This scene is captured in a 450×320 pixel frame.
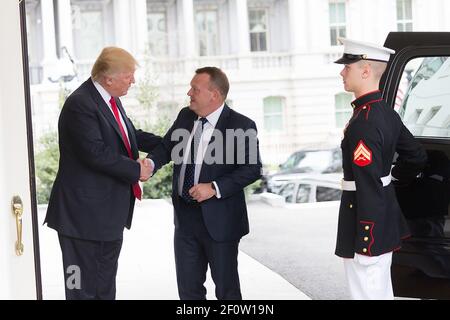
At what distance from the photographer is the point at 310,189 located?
653 inches

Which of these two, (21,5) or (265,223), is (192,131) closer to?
(21,5)

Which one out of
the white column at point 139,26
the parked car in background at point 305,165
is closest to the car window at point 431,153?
the parked car in background at point 305,165

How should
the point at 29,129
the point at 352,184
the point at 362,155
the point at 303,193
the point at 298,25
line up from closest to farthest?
1. the point at 29,129
2. the point at 362,155
3. the point at 352,184
4. the point at 303,193
5. the point at 298,25

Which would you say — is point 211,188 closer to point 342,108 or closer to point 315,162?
point 315,162

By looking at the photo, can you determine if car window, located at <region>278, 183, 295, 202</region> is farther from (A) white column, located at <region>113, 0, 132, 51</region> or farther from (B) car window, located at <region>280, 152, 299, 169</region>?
(A) white column, located at <region>113, 0, 132, 51</region>

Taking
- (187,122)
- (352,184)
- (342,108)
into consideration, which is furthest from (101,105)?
(342,108)

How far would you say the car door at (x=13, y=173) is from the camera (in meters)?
2.40

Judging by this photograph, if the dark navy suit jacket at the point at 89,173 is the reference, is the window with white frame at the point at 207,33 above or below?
above

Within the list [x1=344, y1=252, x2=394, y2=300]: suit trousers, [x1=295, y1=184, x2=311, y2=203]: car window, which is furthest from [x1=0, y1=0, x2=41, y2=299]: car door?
[x1=295, y1=184, x2=311, y2=203]: car window

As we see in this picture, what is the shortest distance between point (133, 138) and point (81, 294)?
29.7 inches

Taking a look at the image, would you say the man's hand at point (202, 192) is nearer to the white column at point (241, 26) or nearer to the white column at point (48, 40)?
the white column at point (48, 40)

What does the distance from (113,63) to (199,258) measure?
993 mm

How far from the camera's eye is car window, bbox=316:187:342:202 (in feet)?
52.5

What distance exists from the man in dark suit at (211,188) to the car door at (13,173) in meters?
1.56
